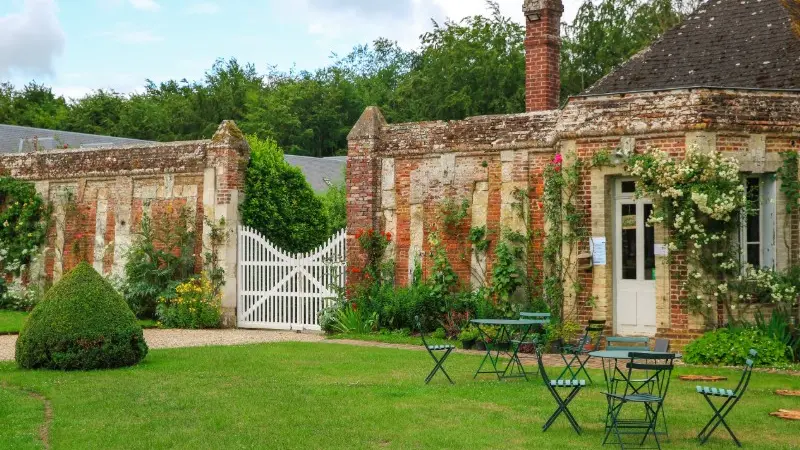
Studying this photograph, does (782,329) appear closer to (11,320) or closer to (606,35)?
(11,320)

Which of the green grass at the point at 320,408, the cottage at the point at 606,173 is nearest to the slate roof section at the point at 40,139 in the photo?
the cottage at the point at 606,173

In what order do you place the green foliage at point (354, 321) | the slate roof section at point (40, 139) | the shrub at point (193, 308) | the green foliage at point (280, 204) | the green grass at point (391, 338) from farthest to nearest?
1. the slate roof section at point (40, 139)
2. the green foliage at point (280, 204)
3. the shrub at point (193, 308)
4. the green foliage at point (354, 321)
5. the green grass at point (391, 338)

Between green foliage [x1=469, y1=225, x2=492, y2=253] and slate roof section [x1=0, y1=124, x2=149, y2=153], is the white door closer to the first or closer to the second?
green foliage [x1=469, y1=225, x2=492, y2=253]

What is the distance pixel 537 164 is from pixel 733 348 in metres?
4.11

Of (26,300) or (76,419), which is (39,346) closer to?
(76,419)

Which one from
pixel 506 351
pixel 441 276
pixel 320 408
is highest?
pixel 441 276

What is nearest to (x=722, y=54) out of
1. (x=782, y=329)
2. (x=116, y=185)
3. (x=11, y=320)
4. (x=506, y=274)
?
(x=506, y=274)

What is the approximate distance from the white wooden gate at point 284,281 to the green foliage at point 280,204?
2.17 ft

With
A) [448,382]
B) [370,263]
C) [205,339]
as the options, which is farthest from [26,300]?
[448,382]

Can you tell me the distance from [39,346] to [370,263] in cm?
619

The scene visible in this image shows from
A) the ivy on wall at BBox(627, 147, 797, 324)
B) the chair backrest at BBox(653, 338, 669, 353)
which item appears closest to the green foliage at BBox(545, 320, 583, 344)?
the ivy on wall at BBox(627, 147, 797, 324)

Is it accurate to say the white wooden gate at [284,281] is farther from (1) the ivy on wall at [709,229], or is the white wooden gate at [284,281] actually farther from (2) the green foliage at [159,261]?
(1) the ivy on wall at [709,229]

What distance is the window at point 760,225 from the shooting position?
13.8 m

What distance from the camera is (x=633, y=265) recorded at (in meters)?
14.3
